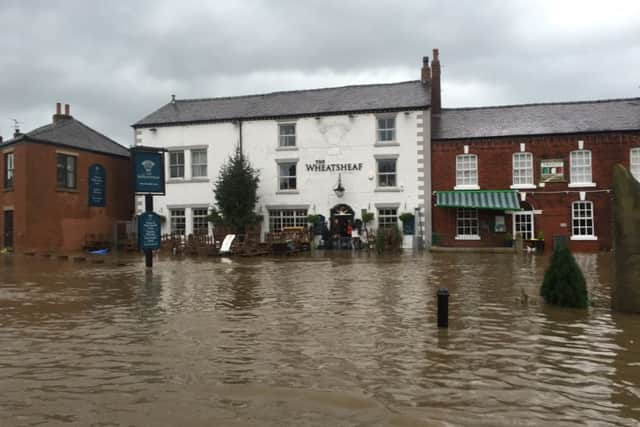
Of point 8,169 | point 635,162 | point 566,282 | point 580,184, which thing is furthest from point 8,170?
point 635,162

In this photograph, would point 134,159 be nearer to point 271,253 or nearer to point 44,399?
point 271,253

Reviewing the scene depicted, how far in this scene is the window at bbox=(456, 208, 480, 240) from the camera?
27714 millimetres

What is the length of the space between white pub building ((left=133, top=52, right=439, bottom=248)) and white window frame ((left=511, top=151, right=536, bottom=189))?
166 inches

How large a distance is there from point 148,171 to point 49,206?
13962 mm

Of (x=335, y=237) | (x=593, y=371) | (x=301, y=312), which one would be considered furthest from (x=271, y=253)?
(x=593, y=371)

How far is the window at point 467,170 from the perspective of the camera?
28016mm

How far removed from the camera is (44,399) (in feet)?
15.7

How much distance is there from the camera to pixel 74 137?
3086 cm

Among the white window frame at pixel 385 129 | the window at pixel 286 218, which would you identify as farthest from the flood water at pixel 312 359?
the window at pixel 286 218

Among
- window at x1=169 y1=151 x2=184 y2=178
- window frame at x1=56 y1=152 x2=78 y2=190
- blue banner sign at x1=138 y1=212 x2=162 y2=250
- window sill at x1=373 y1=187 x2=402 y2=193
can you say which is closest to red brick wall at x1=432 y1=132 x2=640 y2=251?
window sill at x1=373 y1=187 x2=402 y2=193

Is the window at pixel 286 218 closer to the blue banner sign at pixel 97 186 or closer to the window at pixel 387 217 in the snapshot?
the window at pixel 387 217

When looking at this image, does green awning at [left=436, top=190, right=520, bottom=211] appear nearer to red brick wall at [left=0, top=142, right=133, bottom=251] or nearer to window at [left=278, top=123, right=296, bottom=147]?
window at [left=278, top=123, right=296, bottom=147]

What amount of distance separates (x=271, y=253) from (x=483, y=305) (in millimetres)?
15923

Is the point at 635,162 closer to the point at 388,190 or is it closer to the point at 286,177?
the point at 388,190
